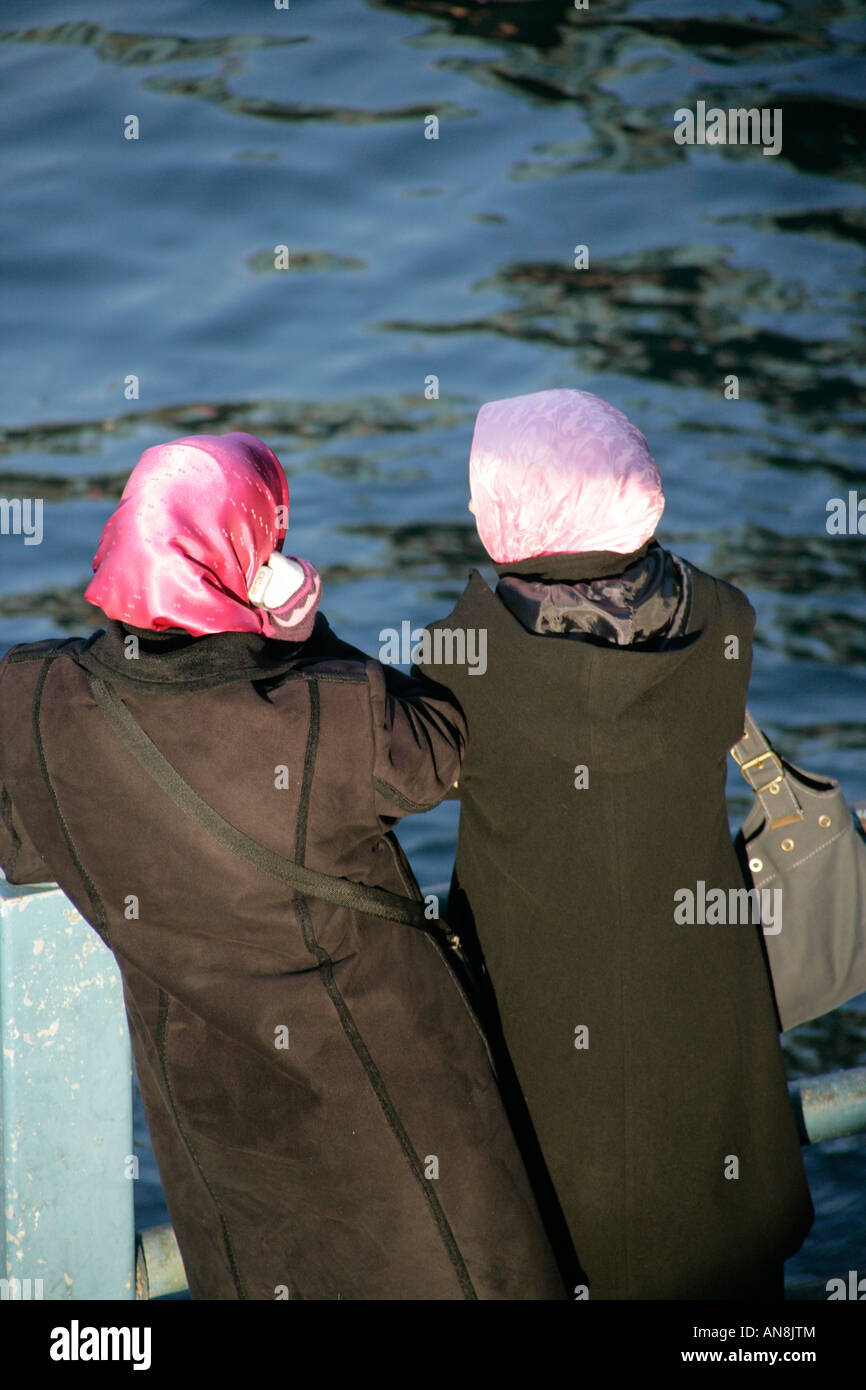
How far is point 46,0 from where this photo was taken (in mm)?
13039

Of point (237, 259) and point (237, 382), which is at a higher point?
point (237, 259)

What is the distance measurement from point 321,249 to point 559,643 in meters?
10.1

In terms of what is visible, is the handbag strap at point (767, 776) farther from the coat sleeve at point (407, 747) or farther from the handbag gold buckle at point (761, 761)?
the coat sleeve at point (407, 747)

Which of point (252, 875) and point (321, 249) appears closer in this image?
point (252, 875)

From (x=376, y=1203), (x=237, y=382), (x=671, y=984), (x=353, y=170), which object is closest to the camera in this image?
(x=376, y=1203)

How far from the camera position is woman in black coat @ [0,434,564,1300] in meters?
1.61

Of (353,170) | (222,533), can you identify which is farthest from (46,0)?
(222,533)

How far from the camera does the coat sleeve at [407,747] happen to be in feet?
5.39

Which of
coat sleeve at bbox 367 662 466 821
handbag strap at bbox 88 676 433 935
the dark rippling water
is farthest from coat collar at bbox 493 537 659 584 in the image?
the dark rippling water

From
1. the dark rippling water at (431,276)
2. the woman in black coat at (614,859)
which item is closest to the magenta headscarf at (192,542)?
the woman in black coat at (614,859)

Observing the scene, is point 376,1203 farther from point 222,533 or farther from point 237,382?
point 237,382

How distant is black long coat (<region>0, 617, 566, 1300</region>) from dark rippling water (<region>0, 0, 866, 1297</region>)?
397 cm

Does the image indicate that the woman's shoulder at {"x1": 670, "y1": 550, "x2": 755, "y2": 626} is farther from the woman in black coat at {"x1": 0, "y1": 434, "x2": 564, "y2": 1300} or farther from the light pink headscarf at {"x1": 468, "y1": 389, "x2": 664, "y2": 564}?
the woman in black coat at {"x1": 0, "y1": 434, "x2": 564, "y2": 1300}

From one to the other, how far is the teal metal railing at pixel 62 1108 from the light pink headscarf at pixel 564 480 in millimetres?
708
